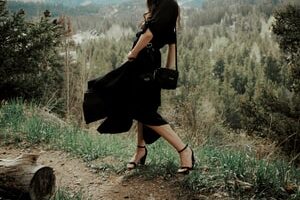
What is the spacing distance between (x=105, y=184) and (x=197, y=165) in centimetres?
94

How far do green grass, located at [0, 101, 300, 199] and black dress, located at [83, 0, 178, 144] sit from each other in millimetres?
623

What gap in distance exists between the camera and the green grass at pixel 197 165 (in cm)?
386

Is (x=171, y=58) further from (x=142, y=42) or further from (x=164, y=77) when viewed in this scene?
(x=142, y=42)

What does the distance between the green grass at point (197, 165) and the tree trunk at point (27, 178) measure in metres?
0.15

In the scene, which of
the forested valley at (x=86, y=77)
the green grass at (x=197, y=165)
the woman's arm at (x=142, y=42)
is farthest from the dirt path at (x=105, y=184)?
the forested valley at (x=86, y=77)

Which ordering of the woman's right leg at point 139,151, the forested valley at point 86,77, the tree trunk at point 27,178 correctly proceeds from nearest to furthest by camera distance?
the tree trunk at point 27,178, the woman's right leg at point 139,151, the forested valley at point 86,77

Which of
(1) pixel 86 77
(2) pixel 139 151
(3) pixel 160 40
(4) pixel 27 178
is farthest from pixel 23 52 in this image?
(4) pixel 27 178

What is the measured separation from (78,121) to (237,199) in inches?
191

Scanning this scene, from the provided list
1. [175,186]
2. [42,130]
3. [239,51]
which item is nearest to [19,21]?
[42,130]

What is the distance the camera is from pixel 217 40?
151750mm

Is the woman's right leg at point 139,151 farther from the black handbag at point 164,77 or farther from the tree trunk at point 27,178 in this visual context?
the tree trunk at point 27,178

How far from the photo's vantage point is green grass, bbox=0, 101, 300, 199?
386 centimetres

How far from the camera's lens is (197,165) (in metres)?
4.52

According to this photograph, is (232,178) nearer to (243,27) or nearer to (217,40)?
(217,40)
